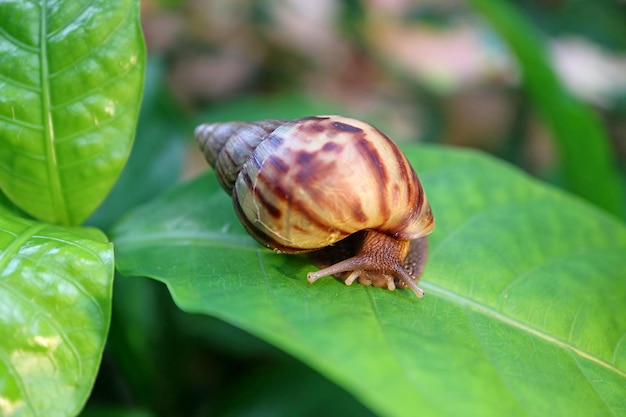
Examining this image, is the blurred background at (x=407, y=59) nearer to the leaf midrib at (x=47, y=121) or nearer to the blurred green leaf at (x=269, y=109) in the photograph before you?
the blurred green leaf at (x=269, y=109)

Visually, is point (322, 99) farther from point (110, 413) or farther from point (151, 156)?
point (110, 413)

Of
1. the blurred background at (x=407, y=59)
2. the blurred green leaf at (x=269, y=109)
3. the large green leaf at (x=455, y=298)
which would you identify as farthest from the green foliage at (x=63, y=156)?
the blurred background at (x=407, y=59)

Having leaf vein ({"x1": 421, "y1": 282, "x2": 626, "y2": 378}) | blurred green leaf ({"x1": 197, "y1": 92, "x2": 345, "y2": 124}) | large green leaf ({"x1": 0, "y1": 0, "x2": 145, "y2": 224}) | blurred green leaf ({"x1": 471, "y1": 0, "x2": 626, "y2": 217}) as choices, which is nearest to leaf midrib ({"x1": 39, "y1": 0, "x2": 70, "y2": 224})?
large green leaf ({"x1": 0, "y1": 0, "x2": 145, "y2": 224})

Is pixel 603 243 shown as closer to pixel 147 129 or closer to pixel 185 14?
pixel 147 129

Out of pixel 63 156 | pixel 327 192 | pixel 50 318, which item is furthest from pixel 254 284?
pixel 63 156

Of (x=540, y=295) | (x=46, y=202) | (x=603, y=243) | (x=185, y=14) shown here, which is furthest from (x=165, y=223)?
(x=185, y=14)

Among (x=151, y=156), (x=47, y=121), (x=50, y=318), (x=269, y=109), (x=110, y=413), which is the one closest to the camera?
(x=50, y=318)

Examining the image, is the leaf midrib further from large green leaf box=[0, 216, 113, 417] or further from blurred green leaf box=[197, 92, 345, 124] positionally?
blurred green leaf box=[197, 92, 345, 124]

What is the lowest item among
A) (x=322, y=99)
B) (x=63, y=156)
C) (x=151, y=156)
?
(x=322, y=99)
